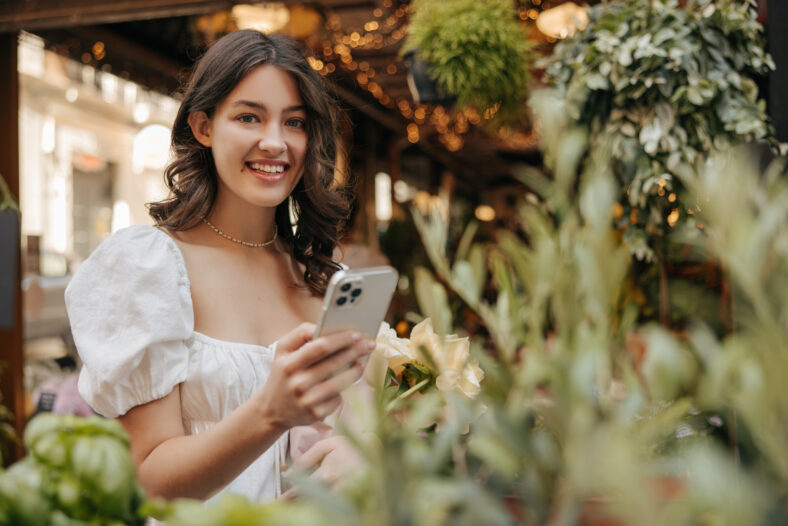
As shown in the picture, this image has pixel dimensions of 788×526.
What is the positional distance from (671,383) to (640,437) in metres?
0.05

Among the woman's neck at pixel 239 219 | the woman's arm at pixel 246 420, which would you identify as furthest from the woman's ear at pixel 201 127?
the woman's arm at pixel 246 420

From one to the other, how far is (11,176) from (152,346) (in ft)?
Answer: 8.86

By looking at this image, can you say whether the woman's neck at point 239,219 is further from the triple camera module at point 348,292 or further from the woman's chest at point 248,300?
the triple camera module at point 348,292

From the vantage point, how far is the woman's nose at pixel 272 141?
1.13m

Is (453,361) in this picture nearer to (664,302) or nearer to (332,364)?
(332,364)

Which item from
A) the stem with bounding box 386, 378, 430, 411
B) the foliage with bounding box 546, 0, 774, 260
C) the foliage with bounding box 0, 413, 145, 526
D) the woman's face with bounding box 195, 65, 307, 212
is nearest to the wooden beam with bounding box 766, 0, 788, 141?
the foliage with bounding box 546, 0, 774, 260

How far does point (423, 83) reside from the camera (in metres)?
2.19

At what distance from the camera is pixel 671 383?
1.05 ft

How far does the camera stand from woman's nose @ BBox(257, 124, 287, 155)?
113 centimetres

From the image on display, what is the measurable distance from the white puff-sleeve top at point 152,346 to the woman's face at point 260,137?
→ 17cm

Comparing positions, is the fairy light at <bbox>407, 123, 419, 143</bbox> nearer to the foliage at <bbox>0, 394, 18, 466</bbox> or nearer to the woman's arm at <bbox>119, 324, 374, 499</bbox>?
the foliage at <bbox>0, 394, 18, 466</bbox>

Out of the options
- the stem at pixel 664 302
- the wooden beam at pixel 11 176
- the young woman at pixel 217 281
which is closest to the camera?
the young woman at pixel 217 281

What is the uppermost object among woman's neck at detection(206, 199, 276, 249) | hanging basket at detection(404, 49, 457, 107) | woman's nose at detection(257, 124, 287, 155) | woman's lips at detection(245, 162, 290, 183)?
woman's nose at detection(257, 124, 287, 155)

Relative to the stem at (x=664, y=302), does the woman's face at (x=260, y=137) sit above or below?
above
